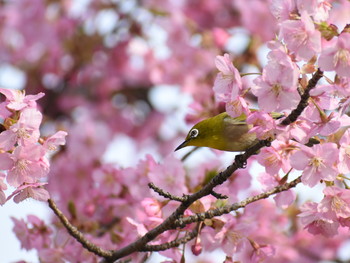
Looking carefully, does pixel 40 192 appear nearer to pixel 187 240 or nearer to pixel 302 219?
pixel 187 240

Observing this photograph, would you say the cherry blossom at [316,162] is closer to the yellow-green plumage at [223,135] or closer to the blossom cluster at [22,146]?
the yellow-green plumage at [223,135]

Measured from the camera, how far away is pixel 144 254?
3.59 meters

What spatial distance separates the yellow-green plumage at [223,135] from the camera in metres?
3.15

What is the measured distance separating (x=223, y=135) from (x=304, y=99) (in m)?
0.95

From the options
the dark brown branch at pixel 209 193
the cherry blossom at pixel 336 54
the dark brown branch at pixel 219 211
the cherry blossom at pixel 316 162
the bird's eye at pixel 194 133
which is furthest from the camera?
the bird's eye at pixel 194 133

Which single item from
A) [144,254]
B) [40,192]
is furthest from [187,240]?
[40,192]

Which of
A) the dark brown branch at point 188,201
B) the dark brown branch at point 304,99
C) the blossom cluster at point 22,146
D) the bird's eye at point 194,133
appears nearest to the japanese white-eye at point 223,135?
the bird's eye at point 194,133

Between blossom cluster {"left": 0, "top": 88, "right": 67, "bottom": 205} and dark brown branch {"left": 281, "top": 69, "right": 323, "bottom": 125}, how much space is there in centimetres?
105

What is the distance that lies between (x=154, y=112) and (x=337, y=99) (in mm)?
6558

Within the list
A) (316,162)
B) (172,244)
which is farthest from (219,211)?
(316,162)

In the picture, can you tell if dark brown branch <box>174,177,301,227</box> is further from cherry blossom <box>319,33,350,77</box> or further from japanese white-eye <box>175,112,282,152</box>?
cherry blossom <box>319,33,350,77</box>

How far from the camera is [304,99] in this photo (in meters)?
2.45

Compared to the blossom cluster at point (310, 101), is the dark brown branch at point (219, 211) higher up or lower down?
lower down

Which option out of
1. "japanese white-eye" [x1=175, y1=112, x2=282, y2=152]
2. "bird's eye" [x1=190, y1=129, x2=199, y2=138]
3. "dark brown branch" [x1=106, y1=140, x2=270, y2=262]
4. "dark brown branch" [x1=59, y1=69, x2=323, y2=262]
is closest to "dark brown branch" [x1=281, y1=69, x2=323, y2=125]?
"dark brown branch" [x1=59, y1=69, x2=323, y2=262]
